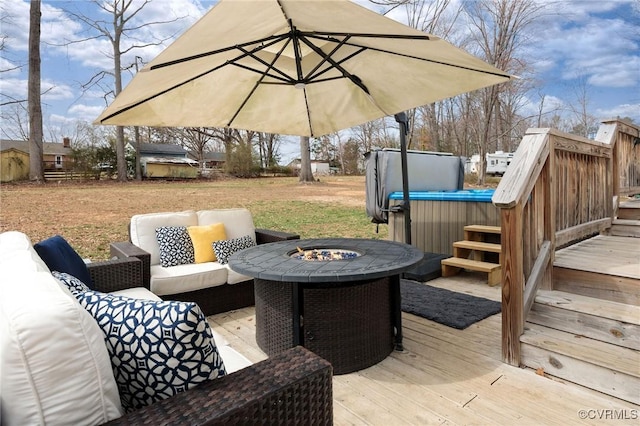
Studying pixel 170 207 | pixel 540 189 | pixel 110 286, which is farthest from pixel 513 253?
pixel 170 207

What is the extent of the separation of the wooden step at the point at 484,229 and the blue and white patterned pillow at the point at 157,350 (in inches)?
172

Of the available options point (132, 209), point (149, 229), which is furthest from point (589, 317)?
point (132, 209)

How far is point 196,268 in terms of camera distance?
136 inches

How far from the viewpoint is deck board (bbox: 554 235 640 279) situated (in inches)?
104

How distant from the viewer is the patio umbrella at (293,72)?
6.83 ft

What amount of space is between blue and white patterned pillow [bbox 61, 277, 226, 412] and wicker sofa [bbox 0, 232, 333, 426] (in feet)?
0.16

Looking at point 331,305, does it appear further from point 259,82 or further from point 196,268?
point 259,82

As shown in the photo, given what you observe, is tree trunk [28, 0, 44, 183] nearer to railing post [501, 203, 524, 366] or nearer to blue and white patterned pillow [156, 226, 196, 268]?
blue and white patterned pillow [156, 226, 196, 268]

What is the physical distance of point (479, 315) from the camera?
3.35 meters

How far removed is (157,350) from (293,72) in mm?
3032

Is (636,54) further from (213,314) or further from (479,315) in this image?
(213,314)

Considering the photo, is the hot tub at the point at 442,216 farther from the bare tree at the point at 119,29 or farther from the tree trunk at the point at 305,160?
the tree trunk at the point at 305,160

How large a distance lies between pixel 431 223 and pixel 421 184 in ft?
3.59

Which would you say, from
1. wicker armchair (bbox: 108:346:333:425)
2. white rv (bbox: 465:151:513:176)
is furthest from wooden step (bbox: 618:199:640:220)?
white rv (bbox: 465:151:513:176)
